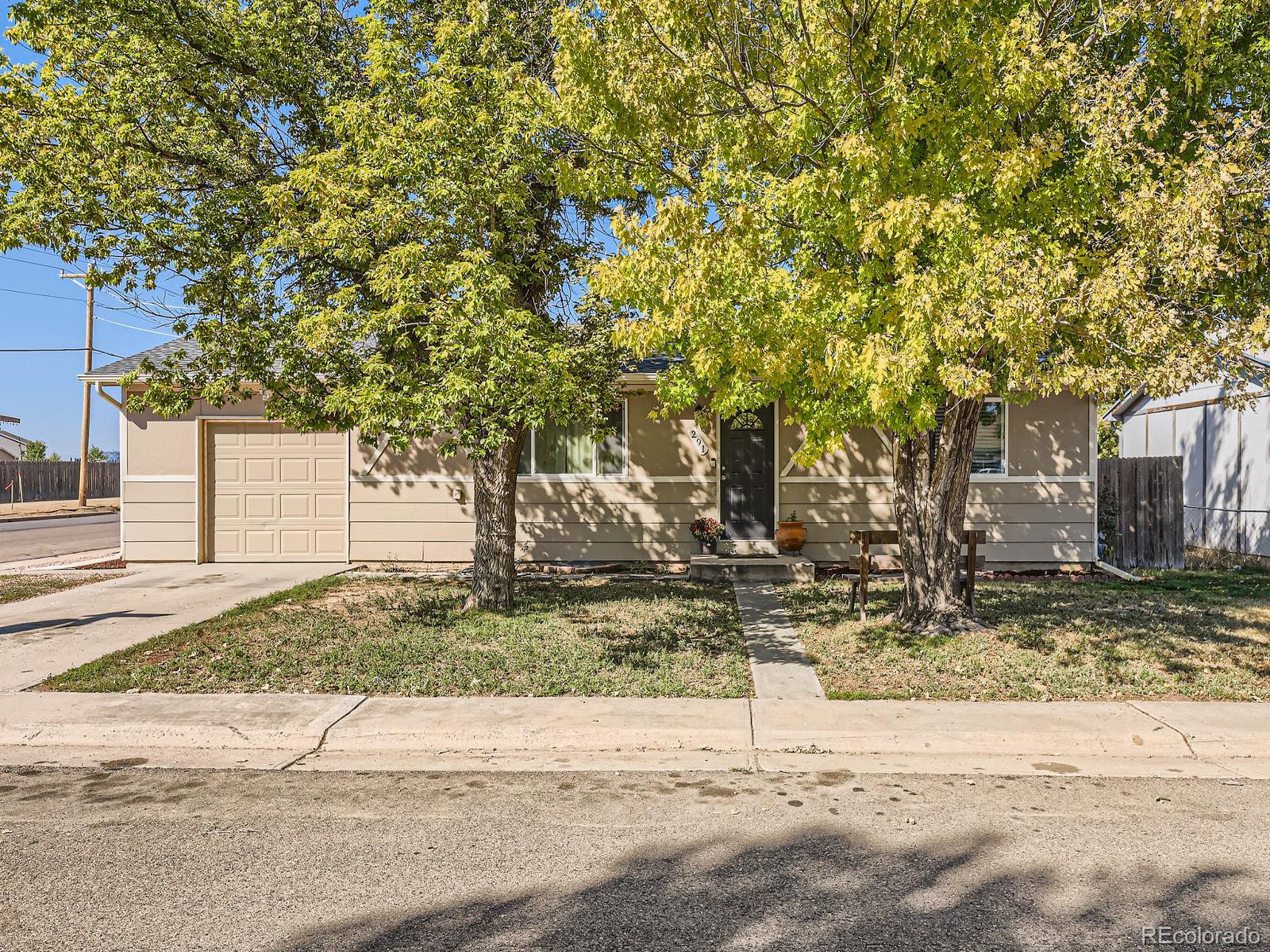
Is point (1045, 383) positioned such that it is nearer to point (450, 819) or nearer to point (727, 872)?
point (727, 872)

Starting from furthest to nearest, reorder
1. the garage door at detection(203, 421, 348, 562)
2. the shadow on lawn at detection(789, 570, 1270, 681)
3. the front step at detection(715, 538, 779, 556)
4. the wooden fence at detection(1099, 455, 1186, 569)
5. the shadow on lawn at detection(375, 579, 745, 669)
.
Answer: the wooden fence at detection(1099, 455, 1186, 569)
the garage door at detection(203, 421, 348, 562)
the front step at detection(715, 538, 779, 556)
the shadow on lawn at detection(375, 579, 745, 669)
the shadow on lawn at detection(789, 570, 1270, 681)

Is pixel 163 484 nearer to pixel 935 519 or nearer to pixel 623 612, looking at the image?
pixel 623 612

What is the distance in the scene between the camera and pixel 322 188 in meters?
7.84

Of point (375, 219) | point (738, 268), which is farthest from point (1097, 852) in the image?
point (375, 219)

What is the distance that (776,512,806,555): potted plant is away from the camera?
13391 mm

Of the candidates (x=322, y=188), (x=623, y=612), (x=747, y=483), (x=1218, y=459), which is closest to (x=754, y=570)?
(x=747, y=483)

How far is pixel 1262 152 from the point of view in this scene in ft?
24.2

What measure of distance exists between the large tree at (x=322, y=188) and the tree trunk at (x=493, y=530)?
1.17 meters

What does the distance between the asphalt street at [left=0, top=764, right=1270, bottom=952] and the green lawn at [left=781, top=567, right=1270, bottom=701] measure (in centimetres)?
182

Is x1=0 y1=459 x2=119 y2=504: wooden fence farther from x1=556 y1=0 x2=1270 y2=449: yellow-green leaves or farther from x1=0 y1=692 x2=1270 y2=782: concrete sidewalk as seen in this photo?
x1=556 y1=0 x2=1270 y2=449: yellow-green leaves

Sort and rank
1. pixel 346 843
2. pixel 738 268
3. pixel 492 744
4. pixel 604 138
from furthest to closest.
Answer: pixel 604 138, pixel 738 268, pixel 492 744, pixel 346 843

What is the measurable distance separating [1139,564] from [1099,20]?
10.1m

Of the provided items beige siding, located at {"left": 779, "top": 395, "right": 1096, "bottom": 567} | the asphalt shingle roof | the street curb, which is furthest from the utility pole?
beige siding, located at {"left": 779, "top": 395, "right": 1096, "bottom": 567}

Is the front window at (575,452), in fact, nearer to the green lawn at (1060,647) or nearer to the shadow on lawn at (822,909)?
the green lawn at (1060,647)
